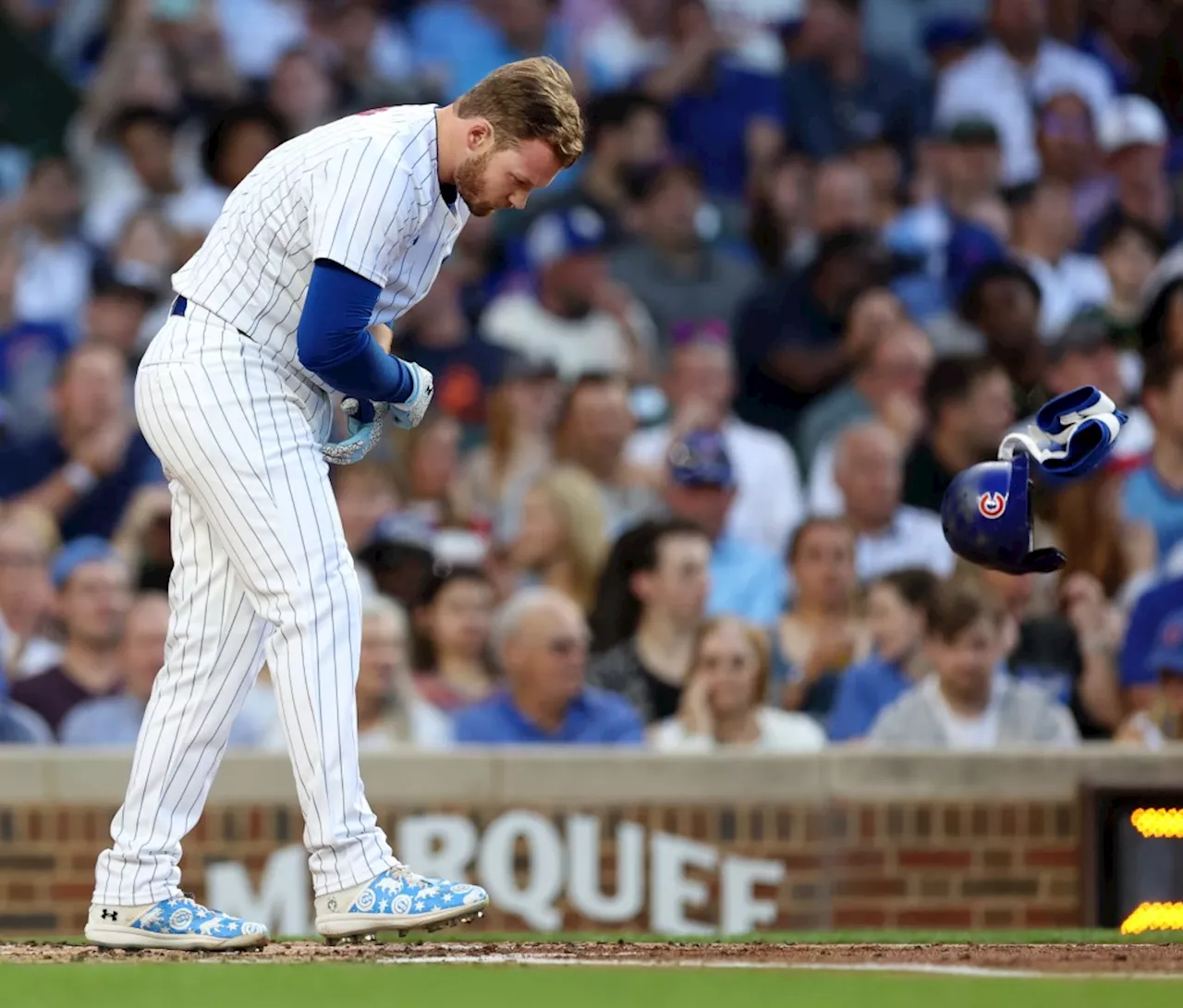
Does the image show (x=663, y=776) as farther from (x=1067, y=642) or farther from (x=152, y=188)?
(x=152, y=188)

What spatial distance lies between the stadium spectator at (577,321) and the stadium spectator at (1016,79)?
7.69ft

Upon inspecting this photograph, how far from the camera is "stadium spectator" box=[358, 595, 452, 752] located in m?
8.23

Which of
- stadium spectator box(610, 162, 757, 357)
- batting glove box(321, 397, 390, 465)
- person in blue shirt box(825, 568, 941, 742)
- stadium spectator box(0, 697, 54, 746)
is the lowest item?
stadium spectator box(0, 697, 54, 746)

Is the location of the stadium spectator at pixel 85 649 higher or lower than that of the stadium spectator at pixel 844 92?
lower

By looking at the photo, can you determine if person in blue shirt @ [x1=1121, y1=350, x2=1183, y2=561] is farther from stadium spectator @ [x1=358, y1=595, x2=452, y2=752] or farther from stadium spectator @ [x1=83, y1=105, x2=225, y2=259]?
stadium spectator @ [x1=83, y1=105, x2=225, y2=259]

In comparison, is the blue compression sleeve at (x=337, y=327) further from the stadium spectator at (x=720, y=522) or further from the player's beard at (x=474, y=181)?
the stadium spectator at (x=720, y=522)

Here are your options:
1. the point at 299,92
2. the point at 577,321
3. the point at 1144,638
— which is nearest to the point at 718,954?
the point at 1144,638

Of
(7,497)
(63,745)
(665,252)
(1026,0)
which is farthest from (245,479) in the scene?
(1026,0)

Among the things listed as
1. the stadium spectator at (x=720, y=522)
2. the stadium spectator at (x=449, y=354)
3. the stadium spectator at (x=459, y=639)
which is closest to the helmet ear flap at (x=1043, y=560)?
the stadium spectator at (x=459, y=639)

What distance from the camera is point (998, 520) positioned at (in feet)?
17.9

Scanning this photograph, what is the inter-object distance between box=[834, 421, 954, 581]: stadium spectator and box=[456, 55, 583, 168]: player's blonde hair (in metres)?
4.96

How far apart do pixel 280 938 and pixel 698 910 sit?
80.5 inches

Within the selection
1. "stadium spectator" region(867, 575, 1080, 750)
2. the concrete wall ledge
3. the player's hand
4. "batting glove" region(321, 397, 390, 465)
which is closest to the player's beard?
"batting glove" region(321, 397, 390, 465)

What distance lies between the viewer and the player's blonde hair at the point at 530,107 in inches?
189
